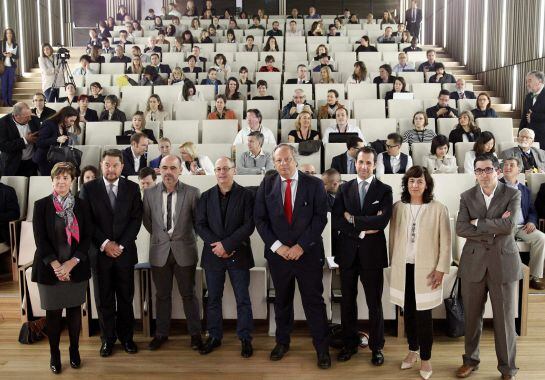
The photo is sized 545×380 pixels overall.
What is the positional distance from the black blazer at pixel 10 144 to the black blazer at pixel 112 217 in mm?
2427

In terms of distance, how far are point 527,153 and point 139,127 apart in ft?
13.3

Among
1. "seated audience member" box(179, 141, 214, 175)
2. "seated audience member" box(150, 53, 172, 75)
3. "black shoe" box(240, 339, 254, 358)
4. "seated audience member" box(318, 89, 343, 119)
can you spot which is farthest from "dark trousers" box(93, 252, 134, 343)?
"seated audience member" box(150, 53, 172, 75)

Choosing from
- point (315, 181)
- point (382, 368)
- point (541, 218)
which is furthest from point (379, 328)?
point (541, 218)

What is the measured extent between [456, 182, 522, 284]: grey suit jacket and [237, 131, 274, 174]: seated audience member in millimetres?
2593

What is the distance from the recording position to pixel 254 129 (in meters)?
6.14

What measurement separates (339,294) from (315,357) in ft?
1.66

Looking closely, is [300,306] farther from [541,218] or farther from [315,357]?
[541,218]

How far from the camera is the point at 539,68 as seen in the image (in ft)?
25.0

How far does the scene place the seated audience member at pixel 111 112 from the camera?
6969 mm

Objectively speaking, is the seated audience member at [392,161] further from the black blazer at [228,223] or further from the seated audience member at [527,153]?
the black blazer at [228,223]

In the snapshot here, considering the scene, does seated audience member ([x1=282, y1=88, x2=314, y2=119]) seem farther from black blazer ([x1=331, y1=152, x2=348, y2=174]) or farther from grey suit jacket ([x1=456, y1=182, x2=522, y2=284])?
grey suit jacket ([x1=456, y1=182, x2=522, y2=284])

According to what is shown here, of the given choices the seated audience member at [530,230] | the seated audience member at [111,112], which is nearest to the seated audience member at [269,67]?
the seated audience member at [111,112]

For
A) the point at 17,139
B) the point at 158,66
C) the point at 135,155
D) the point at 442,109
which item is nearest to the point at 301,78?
the point at 442,109

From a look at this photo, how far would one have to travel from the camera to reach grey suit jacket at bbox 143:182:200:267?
3.54m
